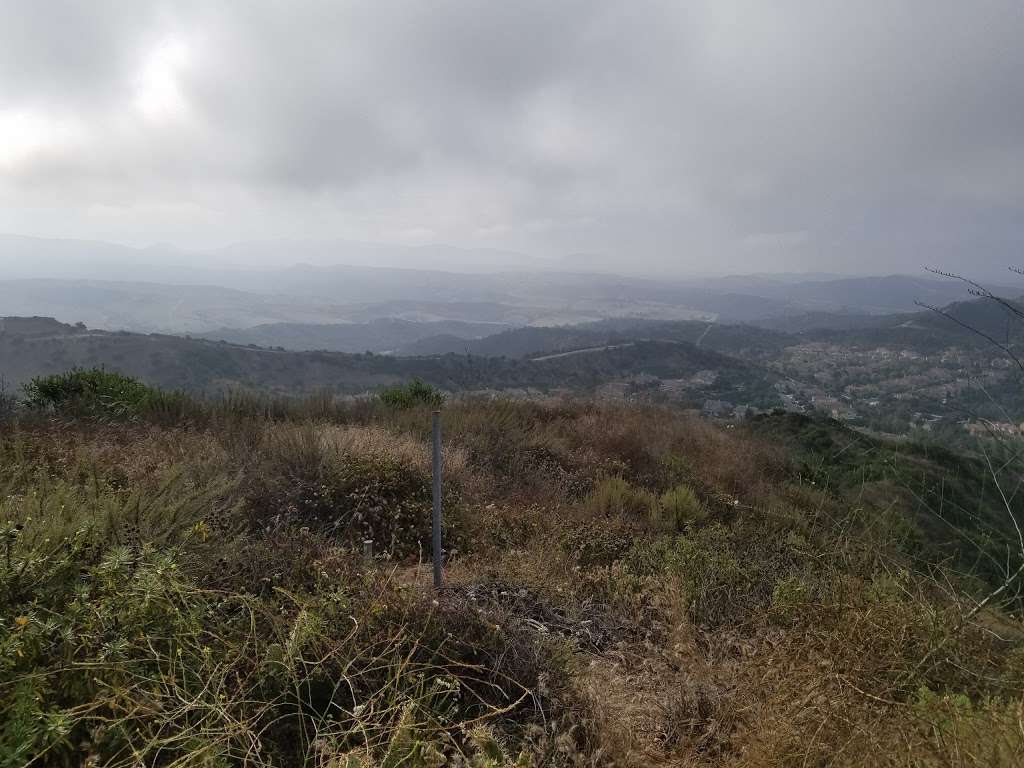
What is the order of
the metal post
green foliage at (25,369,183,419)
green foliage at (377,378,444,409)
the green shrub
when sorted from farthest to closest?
Answer: green foliage at (377,378,444,409), green foliage at (25,369,183,419), the green shrub, the metal post

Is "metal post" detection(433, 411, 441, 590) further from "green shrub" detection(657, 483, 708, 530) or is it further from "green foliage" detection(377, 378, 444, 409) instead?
"green foliage" detection(377, 378, 444, 409)

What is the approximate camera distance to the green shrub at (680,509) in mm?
5996

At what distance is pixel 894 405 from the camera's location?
69.2 feet

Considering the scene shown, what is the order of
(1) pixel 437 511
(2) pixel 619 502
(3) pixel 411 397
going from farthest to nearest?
(3) pixel 411 397 → (2) pixel 619 502 → (1) pixel 437 511

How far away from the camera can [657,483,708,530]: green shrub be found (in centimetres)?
600

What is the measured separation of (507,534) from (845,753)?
333cm

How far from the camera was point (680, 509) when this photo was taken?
6.19m

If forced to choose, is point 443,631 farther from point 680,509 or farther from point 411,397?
point 411,397

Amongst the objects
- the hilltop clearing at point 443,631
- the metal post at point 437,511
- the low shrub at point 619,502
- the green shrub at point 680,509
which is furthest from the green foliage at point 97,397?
the green shrub at point 680,509

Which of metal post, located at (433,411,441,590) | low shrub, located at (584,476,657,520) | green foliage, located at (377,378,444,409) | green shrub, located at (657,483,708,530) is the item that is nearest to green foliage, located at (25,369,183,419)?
green foliage, located at (377,378,444,409)

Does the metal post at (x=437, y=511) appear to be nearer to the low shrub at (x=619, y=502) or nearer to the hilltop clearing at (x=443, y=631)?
the hilltop clearing at (x=443, y=631)

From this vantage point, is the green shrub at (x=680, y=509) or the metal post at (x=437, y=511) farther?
the green shrub at (x=680, y=509)

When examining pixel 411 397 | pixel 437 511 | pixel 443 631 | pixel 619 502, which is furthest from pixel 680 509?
pixel 411 397

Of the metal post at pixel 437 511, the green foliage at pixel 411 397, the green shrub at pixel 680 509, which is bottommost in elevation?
the green shrub at pixel 680 509
